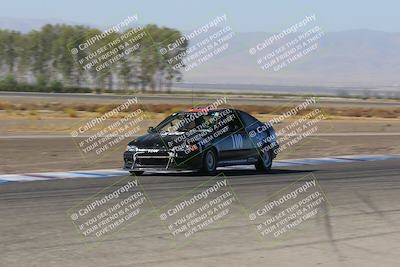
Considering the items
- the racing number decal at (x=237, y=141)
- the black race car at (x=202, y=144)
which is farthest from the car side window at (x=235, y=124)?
the racing number decal at (x=237, y=141)

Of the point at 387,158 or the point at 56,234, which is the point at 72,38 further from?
the point at 56,234

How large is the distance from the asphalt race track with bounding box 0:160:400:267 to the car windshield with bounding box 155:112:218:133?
185cm

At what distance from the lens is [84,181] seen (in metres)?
13.9

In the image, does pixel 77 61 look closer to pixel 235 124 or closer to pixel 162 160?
pixel 235 124

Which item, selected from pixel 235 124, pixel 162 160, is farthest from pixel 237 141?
pixel 162 160

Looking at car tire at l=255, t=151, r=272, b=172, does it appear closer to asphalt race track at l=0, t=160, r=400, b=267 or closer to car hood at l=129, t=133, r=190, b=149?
car hood at l=129, t=133, r=190, b=149

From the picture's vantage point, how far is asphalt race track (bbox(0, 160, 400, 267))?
724cm

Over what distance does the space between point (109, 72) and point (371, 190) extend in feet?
277

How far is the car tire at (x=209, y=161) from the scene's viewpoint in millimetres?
14728

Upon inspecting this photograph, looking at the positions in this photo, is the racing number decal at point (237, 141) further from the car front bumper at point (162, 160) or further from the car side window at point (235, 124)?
the car front bumper at point (162, 160)

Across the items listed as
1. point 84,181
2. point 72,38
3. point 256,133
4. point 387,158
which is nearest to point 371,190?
point 256,133

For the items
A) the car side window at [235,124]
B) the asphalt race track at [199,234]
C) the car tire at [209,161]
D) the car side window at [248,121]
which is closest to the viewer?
the asphalt race track at [199,234]

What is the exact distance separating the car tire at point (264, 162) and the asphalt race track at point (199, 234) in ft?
8.93

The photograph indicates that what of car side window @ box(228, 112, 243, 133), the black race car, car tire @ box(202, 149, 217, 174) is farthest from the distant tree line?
car tire @ box(202, 149, 217, 174)
